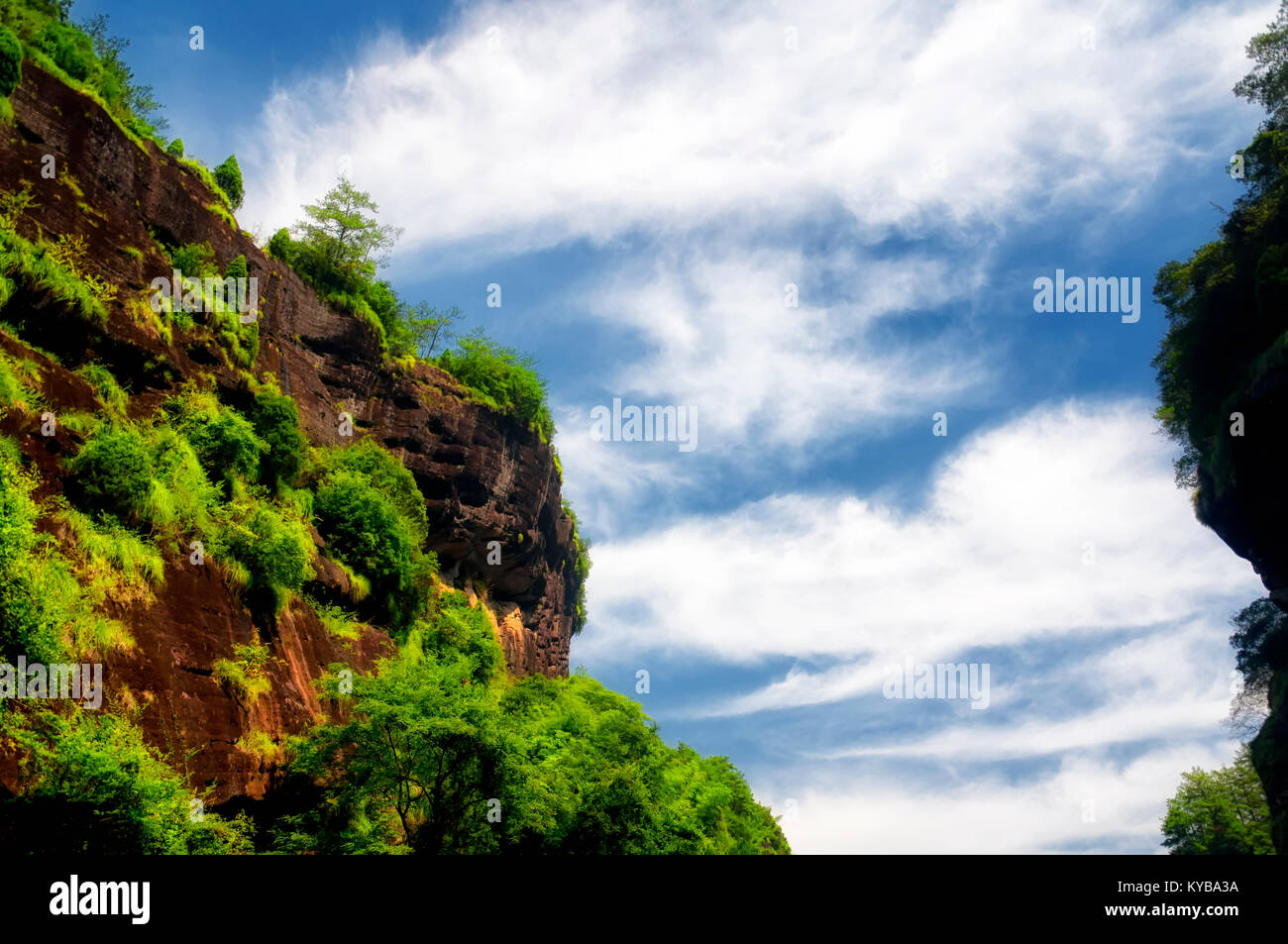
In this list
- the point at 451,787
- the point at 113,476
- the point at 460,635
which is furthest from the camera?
the point at 460,635

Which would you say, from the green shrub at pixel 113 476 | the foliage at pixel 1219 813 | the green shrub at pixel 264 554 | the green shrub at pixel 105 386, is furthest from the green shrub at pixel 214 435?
the foliage at pixel 1219 813

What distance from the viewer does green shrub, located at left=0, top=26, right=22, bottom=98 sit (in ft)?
64.4

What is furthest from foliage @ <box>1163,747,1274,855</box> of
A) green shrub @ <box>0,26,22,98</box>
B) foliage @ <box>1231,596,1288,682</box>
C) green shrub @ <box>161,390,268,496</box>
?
green shrub @ <box>0,26,22,98</box>

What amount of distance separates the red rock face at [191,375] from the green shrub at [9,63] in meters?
0.35

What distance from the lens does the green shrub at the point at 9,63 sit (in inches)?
773

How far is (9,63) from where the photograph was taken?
776 inches

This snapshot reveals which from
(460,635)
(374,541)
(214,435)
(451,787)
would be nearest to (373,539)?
(374,541)

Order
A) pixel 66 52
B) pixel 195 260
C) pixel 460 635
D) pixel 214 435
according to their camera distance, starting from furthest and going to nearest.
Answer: pixel 460 635 < pixel 195 260 < pixel 66 52 < pixel 214 435

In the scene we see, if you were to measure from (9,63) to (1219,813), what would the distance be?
242 ft

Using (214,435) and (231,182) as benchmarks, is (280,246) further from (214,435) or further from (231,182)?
(214,435)

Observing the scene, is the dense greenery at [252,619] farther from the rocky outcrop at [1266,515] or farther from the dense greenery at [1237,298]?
the dense greenery at [1237,298]

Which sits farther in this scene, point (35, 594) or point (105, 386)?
point (105, 386)
